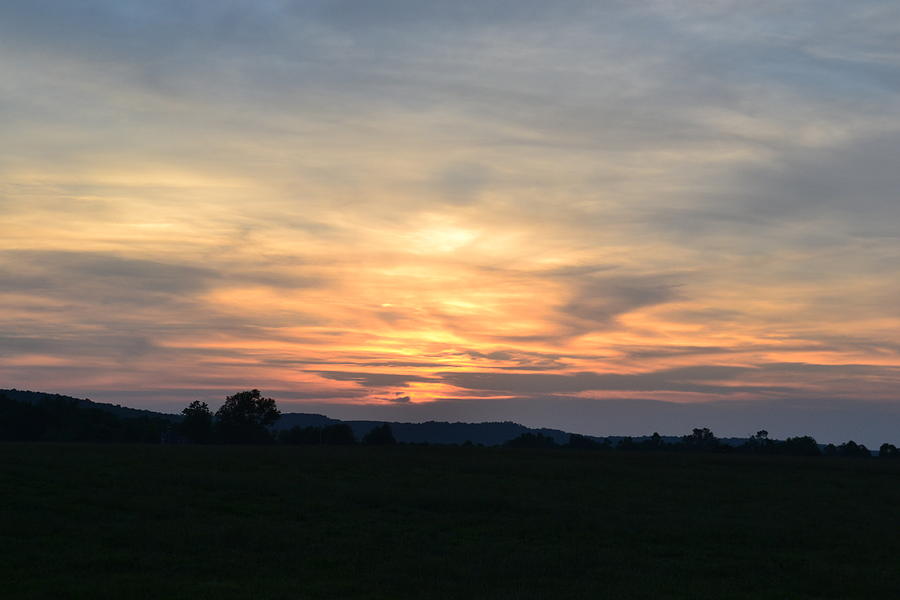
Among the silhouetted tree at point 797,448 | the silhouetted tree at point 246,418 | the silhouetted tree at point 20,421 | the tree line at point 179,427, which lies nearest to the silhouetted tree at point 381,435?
the tree line at point 179,427

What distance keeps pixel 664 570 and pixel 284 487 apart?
2872cm

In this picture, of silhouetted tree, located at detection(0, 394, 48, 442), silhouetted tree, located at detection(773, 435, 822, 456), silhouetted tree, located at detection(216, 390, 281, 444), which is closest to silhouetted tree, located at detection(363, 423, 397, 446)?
silhouetted tree, located at detection(216, 390, 281, 444)

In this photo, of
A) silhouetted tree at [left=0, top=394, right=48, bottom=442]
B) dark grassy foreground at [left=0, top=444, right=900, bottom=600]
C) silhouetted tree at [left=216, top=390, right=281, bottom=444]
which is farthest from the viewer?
silhouetted tree at [left=216, top=390, right=281, bottom=444]

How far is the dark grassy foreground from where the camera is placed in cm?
2720

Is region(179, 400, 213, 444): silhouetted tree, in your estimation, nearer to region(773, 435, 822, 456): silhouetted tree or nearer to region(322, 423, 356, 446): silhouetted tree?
region(322, 423, 356, 446): silhouetted tree

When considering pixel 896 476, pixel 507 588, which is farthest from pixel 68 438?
pixel 507 588

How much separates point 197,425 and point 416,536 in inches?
5183

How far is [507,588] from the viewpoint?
88.2ft

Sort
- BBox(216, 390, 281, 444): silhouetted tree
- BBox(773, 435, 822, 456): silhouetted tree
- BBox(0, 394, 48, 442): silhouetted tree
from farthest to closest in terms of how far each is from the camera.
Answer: BBox(773, 435, 822, 456): silhouetted tree
BBox(216, 390, 281, 444): silhouetted tree
BBox(0, 394, 48, 442): silhouetted tree

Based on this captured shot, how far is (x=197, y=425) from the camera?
523ft

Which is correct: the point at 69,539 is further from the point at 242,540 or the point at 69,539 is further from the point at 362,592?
the point at 362,592

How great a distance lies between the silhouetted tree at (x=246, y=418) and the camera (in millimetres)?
160625

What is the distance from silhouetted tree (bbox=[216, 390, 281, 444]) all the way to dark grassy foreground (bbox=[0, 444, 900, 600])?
94.7 m

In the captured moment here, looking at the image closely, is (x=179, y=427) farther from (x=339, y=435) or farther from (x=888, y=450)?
(x=888, y=450)
